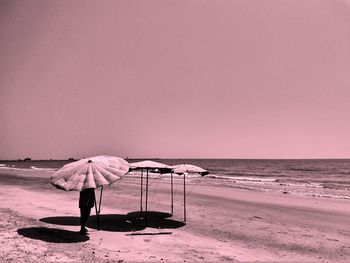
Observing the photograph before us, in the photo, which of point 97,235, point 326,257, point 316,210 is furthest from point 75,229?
point 316,210

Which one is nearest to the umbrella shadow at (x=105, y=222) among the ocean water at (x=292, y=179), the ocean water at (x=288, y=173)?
the ocean water at (x=292, y=179)

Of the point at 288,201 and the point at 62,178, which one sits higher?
the point at 62,178

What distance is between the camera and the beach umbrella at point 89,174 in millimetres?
10204

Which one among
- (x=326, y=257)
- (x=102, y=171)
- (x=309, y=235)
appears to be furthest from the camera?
(x=309, y=235)

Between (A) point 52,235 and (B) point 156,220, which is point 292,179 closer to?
(B) point 156,220

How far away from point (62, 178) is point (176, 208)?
349 inches

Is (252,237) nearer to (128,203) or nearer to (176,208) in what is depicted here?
(176,208)

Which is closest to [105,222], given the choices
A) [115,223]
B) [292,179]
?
[115,223]

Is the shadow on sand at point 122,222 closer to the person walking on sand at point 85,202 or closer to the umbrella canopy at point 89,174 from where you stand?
the person walking on sand at point 85,202

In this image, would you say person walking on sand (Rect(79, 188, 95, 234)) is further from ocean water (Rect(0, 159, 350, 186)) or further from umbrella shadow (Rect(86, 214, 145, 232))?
ocean water (Rect(0, 159, 350, 186))

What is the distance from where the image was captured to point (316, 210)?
18328 millimetres

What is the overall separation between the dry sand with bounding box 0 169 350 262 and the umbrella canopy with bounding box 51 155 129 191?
1.79 metres

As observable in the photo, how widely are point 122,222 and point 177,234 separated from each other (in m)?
3.02

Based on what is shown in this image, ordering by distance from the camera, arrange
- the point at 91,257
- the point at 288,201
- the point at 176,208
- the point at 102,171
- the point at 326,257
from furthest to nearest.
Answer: the point at 288,201
the point at 176,208
the point at 102,171
the point at 326,257
the point at 91,257
